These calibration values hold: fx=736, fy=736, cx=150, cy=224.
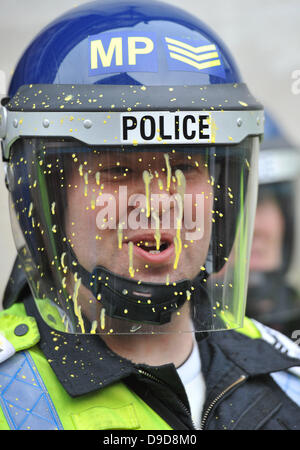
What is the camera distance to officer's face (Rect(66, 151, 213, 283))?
1.53 m

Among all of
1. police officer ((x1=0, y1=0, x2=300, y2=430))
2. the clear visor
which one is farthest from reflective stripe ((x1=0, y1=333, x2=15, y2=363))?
the clear visor

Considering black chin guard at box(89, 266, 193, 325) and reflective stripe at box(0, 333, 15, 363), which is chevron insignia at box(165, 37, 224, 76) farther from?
reflective stripe at box(0, 333, 15, 363)

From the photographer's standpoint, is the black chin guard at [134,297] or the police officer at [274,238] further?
the police officer at [274,238]

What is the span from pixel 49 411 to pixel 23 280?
0.42m

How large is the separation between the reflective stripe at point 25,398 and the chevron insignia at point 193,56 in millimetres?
703

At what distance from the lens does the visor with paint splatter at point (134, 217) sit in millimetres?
1527

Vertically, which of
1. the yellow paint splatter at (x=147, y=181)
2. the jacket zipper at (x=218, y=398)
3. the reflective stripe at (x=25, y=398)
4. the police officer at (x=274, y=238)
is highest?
the yellow paint splatter at (x=147, y=181)

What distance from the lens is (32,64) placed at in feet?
5.42

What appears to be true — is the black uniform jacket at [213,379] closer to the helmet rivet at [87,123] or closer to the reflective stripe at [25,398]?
the reflective stripe at [25,398]

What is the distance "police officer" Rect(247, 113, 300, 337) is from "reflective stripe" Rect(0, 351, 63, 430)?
7.46 ft

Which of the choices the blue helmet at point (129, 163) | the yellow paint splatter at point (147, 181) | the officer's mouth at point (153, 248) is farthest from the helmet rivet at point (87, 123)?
the officer's mouth at point (153, 248)

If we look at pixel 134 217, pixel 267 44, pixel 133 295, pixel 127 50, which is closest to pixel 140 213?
pixel 134 217

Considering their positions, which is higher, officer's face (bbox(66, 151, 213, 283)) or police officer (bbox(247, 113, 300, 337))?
officer's face (bbox(66, 151, 213, 283))
